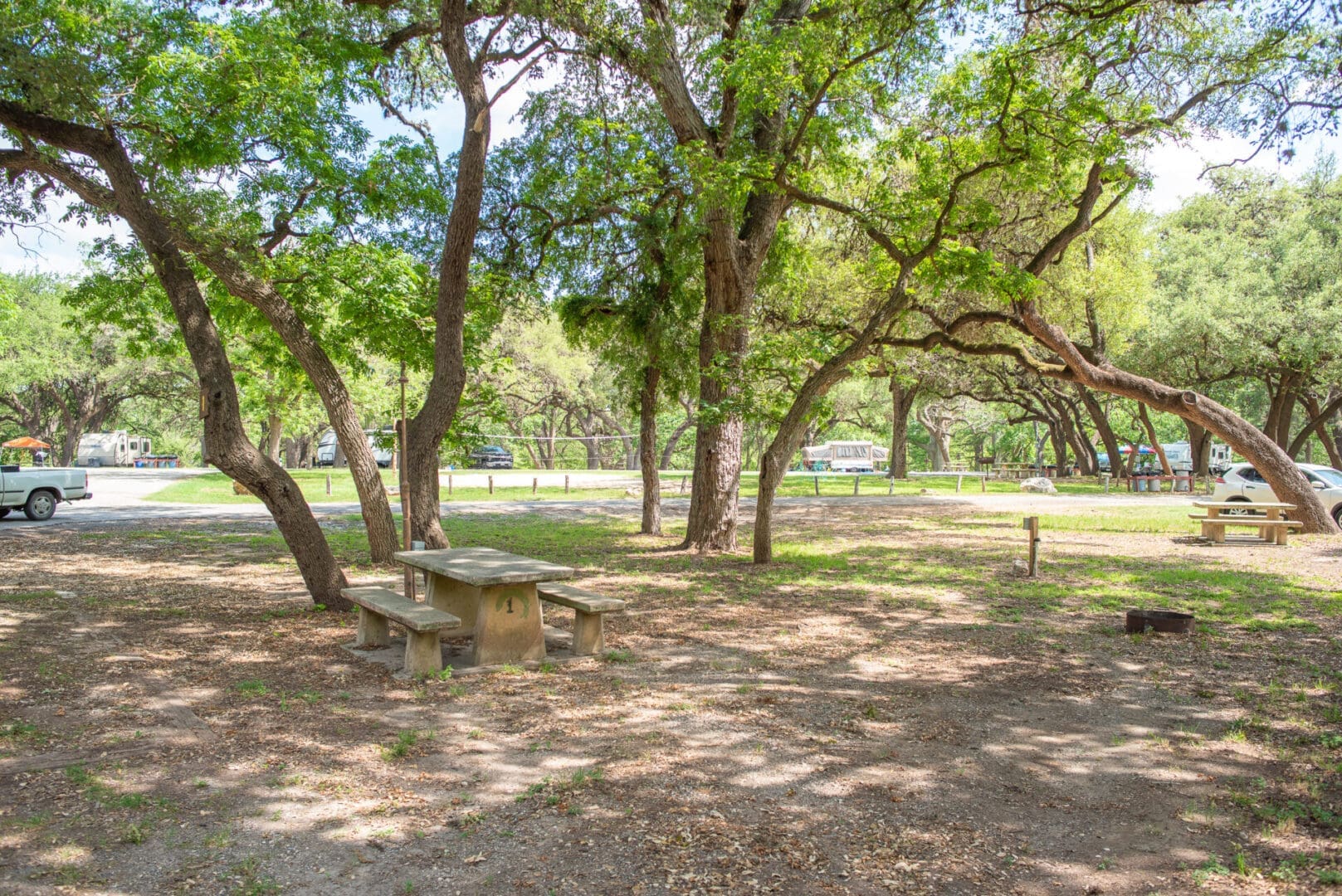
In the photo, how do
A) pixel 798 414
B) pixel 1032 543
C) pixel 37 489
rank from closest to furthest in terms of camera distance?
pixel 1032 543
pixel 798 414
pixel 37 489

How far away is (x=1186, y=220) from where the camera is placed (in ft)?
105

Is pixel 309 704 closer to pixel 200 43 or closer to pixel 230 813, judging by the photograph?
pixel 230 813

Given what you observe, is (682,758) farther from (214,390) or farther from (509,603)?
(214,390)

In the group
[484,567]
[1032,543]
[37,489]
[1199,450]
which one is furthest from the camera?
[1199,450]

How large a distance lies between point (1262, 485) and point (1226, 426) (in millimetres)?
4139

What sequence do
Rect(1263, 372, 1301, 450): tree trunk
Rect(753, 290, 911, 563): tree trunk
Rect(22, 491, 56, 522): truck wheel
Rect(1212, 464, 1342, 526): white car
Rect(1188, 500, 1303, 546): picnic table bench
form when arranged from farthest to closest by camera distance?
1. Rect(1263, 372, 1301, 450): tree trunk
2. Rect(22, 491, 56, 522): truck wheel
3. Rect(1212, 464, 1342, 526): white car
4. Rect(1188, 500, 1303, 546): picnic table bench
5. Rect(753, 290, 911, 563): tree trunk

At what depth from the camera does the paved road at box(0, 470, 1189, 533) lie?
1858 centimetres

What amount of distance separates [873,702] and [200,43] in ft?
33.8

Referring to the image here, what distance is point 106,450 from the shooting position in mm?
52219

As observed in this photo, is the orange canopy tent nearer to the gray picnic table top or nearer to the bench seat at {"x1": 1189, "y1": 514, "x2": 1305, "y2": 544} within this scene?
the gray picnic table top

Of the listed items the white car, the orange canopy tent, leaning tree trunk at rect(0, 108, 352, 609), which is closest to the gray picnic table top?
leaning tree trunk at rect(0, 108, 352, 609)

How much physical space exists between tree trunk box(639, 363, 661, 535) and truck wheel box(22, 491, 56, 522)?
1193 centimetres

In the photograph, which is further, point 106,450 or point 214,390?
point 106,450

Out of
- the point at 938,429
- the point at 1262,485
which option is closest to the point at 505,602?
the point at 1262,485
